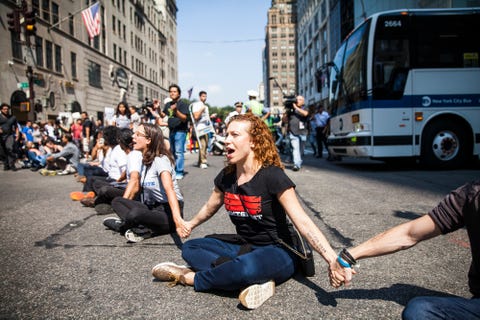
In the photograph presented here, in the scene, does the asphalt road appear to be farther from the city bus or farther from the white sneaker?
the city bus

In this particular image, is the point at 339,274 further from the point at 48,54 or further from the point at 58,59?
the point at 58,59

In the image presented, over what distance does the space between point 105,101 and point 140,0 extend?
71.1 ft

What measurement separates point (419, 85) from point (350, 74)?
5.41 ft

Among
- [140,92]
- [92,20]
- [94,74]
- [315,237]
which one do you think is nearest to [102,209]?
[315,237]

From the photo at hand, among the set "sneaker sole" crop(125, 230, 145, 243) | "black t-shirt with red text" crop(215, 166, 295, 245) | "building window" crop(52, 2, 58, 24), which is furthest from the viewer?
"building window" crop(52, 2, 58, 24)

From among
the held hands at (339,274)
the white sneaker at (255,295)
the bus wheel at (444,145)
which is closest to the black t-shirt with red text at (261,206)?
the white sneaker at (255,295)

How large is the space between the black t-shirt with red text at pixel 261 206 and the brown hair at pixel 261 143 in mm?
64

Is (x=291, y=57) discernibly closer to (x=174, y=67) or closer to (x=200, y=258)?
(x=174, y=67)

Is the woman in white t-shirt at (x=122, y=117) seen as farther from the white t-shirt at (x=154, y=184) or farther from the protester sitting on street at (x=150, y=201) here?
the white t-shirt at (x=154, y=184)

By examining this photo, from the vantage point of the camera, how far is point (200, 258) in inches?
103

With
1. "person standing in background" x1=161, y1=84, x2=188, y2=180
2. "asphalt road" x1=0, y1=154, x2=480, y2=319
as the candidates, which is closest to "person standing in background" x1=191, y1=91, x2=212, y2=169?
"person standing in background" x1=161, y1=84, x2=188, y2=180

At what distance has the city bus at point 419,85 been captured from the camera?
851cm

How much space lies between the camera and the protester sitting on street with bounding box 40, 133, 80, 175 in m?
10.2

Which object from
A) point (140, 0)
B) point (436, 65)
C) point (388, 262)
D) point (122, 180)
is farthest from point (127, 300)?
point (140, 0)
